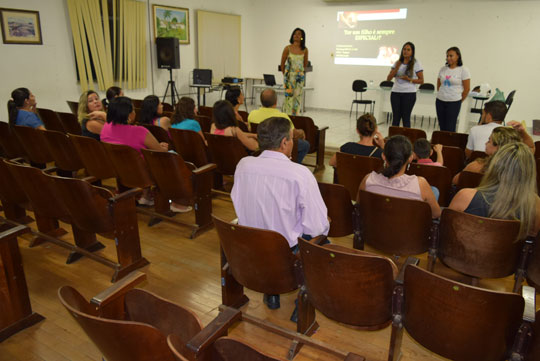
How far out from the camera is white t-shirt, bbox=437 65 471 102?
5.25 metres

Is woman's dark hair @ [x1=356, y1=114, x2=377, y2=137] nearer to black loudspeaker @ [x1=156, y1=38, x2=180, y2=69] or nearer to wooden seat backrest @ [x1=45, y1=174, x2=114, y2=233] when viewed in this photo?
wooden seat backrest @ [x1=45, y1=174, x2=114, y2=233]

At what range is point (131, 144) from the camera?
137 inches

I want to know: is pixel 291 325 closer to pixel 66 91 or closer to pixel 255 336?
pixel 255 336

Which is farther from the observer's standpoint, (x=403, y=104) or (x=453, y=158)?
(x=403, y=104)

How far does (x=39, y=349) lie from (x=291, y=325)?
1.37m

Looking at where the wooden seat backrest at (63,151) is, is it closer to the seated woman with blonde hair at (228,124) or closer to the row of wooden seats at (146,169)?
the row of wooden seats at (146,169)

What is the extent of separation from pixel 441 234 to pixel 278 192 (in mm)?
1048

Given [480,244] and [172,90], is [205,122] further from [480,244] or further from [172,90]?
[172,90]

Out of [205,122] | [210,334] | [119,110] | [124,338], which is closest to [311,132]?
[205,122]

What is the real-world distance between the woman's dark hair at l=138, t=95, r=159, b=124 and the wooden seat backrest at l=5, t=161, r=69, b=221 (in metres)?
1.69

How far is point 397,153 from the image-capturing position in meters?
2.34

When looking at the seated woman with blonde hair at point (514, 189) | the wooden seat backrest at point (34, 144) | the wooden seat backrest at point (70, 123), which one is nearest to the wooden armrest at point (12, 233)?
the wooden seat backrest at point (34, 144)

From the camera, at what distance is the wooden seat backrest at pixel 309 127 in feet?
16.8

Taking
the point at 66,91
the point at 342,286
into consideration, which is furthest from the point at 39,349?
the point at 66,91
